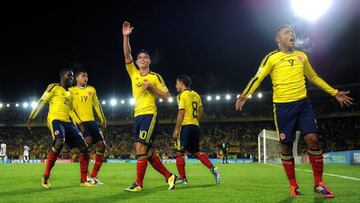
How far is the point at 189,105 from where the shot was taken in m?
8.86

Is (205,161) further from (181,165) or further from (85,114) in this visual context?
(85,114)

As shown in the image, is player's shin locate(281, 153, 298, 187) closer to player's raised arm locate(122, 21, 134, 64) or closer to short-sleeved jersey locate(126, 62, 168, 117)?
short-sleeved jersey locate(126, 62, 168, 117)

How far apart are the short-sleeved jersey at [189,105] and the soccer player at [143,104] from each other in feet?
5.60

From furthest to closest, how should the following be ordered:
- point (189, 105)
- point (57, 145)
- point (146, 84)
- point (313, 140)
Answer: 1. point (189, 105)
2. point (57, 145)
3. point (146, 84)
4. point (313, 140)

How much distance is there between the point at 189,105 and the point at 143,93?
7.09ft

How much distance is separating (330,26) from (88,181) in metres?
33.1

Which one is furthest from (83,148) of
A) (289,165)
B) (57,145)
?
(289,165)

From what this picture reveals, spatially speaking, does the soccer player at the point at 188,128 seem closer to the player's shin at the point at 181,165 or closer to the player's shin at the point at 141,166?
the player's shin at the point at 181,165

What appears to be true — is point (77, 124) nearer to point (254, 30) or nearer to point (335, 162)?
point (335, 162)

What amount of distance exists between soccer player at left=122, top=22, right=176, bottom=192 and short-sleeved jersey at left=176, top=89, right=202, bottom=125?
5.60 ft

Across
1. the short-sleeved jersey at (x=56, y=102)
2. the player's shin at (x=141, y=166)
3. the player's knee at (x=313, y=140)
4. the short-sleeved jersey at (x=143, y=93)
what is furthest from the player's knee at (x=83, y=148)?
the player's knee at (x=313, y=140)

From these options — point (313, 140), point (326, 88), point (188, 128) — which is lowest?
point (313, 140)

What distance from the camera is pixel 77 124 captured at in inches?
356

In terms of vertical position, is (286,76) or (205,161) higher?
(286,76)
